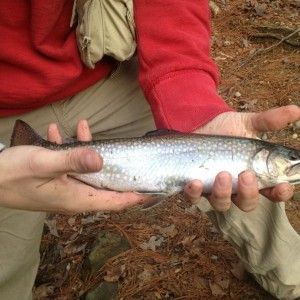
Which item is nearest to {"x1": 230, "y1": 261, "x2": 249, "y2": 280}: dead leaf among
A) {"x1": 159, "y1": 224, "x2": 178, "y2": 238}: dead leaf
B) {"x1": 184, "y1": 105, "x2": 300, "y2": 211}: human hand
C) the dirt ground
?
the dirt ground

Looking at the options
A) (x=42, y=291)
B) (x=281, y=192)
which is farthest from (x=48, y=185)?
(x=42, y=291)

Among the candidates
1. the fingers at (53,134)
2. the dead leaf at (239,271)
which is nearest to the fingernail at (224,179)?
the fingers at (53,134)

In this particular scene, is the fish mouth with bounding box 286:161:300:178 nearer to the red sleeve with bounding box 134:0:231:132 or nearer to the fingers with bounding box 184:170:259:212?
the fingers with bounding box 184:170:259:212

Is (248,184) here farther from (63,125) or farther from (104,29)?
(63,125)

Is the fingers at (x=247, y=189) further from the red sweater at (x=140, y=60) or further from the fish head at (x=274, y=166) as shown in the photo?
the red sweater at (x=140, y=60)

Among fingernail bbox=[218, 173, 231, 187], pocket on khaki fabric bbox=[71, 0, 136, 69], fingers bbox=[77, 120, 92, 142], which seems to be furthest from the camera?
fingers bbox=[77, 120, 92, 142]

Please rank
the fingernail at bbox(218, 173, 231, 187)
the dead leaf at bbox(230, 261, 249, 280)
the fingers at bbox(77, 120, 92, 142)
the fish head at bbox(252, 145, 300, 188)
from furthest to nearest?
the dead leaf at bbox(230, 261, 249, 280), the fingers at bbox(77, 120, 92, 142), the fish head at bbox(252, 145, 300, 188), the fingernail at bbox(218, 173, 231, 187)
